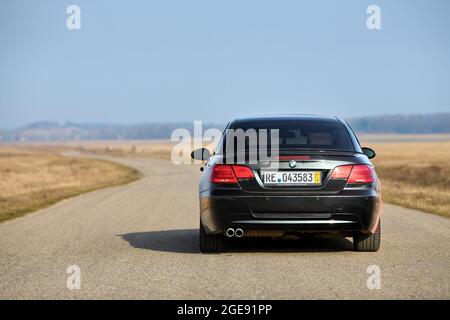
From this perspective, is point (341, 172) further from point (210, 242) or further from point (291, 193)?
point (210, 242)

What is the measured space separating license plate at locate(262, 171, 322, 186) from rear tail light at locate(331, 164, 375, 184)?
0.62 feet

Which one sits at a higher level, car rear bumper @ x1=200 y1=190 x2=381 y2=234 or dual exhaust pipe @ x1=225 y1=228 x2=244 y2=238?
car rear bumper @ x1=200 y1=190 x2=381 y2=234

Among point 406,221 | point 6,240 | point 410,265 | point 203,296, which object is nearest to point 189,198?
point 406,221

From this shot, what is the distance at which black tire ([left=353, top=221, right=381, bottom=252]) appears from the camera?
28.1ft

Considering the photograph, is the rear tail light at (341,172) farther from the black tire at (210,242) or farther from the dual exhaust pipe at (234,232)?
the black tire at (210,242)

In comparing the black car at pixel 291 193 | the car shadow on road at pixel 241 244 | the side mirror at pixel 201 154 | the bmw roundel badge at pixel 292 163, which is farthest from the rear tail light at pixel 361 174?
the side mirror at pixel 201 154

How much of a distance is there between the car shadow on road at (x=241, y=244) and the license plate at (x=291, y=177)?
3.99 ft

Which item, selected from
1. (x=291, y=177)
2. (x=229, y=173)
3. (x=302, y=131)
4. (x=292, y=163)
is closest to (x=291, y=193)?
(x=291, y=177)

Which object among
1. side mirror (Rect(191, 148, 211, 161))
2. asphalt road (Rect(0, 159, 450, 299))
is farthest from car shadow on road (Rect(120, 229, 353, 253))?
side mirror (Rect(191, 148, 211, 161))

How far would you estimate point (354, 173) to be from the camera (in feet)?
26.2

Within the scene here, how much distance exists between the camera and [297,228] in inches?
309

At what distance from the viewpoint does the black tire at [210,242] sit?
8.55m

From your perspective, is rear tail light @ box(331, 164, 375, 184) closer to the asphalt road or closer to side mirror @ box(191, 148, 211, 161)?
the asphalt road
